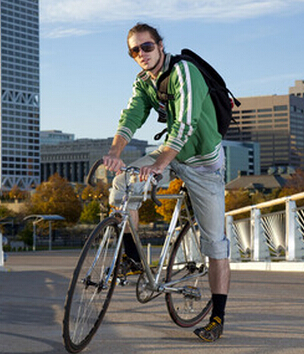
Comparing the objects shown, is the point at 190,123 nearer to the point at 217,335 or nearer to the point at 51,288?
the point at 217,335

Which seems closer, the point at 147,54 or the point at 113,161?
the point at 113,161

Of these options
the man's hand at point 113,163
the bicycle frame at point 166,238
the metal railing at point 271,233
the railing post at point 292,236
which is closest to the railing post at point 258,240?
the metal railing at point 271,233

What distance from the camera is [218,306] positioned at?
15.3 feet

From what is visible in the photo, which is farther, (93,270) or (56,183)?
(56,183)

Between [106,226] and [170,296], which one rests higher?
[106,226]

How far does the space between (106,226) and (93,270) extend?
0.24 m

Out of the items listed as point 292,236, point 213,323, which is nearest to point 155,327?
point 213,323

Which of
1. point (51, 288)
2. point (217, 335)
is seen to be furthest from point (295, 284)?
point (217, 335)

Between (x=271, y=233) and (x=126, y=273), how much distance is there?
324 inches

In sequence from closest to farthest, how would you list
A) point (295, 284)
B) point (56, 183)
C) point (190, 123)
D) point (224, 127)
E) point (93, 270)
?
point (93, 270) → point (190, 123) → point (224, 127) → point (295, 284) → point (56, 183)

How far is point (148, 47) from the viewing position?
178 inches

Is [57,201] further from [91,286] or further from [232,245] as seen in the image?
[91,286]

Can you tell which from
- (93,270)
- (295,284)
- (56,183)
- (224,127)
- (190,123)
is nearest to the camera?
(93,270)

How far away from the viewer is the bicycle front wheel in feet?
12.6
